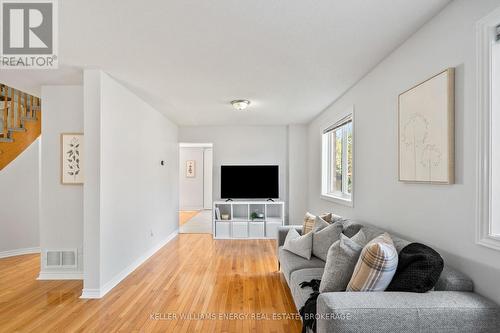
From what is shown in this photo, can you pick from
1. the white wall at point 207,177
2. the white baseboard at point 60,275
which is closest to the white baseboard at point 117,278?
the white baseboard at point 60,275

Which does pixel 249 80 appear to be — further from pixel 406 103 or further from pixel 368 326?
pixel 368 326

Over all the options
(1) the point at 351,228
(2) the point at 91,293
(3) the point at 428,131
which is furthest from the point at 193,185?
(3) the point at 428,131

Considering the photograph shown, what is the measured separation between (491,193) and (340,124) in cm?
282

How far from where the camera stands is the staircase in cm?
411

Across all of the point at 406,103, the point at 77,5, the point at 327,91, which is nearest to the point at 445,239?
the point at 406,103

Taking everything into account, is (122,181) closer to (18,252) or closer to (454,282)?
(18,252)

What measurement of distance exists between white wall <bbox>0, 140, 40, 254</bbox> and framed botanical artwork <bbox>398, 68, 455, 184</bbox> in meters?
5.66

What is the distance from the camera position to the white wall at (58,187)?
3.65 metres

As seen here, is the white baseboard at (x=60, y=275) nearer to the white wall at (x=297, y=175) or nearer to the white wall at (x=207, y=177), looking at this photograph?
the white wall at (x=297, y=175)

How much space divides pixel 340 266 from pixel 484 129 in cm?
121

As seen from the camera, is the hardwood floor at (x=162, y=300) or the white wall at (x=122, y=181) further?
the white wall at (x=122, y=181)

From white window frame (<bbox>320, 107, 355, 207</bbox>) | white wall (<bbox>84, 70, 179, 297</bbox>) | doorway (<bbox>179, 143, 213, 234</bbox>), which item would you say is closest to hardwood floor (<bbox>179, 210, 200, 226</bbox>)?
doorway (<bbox>179, 143, 213, 234</bbox>)

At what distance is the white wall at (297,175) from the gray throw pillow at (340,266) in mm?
4398

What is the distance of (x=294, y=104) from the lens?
467 centimetres
